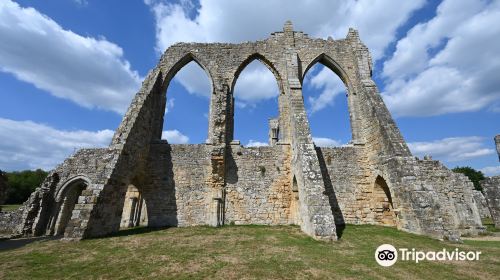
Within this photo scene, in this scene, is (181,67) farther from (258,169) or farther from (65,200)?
(65,200)

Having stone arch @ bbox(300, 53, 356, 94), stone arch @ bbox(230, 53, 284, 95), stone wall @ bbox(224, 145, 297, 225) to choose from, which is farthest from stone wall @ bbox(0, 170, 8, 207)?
stone arch @ bbox(300, 53, 356, 94)

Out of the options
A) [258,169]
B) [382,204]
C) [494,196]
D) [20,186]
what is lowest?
[382,204]

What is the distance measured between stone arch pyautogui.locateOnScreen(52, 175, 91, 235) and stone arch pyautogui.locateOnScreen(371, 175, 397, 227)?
12.8 meters

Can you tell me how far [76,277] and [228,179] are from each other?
6564 millimetres

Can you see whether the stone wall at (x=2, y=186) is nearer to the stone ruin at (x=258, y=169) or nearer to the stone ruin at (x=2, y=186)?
the stone ruin at (x=2, y=186)

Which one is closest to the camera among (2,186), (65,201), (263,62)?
(2,186)

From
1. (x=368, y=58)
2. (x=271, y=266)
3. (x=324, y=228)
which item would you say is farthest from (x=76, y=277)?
(x=368, y=58)

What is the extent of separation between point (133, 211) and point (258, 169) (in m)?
5.69

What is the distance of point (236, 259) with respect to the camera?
5.15m

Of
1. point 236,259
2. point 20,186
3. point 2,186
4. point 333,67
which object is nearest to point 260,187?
point 236,259

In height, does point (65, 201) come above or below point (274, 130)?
below

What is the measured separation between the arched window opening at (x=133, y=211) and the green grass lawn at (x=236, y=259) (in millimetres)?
3537

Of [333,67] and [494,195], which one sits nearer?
[494,195]

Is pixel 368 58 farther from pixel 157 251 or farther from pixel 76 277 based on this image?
pixel 76 277
